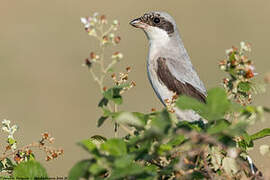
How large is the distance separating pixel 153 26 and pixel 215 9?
1630 centimetres

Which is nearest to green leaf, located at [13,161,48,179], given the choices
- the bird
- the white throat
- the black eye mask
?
the bird

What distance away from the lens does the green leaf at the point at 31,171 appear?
2881 millimetres

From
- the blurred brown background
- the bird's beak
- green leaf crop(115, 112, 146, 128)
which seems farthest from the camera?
the blurred brown background

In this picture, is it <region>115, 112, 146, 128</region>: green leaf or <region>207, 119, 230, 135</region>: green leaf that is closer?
<region>207, 119, 230, 135</region>: green leaf

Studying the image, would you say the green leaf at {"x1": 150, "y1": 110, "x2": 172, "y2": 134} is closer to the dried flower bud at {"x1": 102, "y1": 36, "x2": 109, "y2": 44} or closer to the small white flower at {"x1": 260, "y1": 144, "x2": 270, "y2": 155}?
the dried flower bud at {"x1": 102, "y1": 36, "x2": 109, "y2": 44}

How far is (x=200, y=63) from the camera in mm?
17438

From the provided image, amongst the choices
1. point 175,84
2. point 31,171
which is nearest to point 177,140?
point 31,171

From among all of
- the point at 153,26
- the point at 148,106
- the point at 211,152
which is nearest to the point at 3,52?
the point at 148,106

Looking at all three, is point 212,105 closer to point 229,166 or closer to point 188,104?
point 188,104

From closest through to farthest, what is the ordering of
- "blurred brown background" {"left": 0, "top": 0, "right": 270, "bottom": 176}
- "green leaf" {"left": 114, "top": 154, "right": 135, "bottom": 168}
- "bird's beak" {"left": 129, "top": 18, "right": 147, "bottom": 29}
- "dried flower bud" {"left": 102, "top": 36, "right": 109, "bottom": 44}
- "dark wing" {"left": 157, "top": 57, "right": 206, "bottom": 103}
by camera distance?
"green leaf" {"left": 114, "top": 154, "right": 135, "bottom": 168}
"dried flower bud" {"left": 102, "top": 36, "right": 109, "bottom": 44}
"dark wing" {"left": 157, "top": 57, "right": 206, "bottom": 103}
"bird's beak" {"left": 129, "top": 18, "right": 147, "bottom": 29}
"blurred brown background" {"left": 0, "top": 0, "right": 270, "bottom": 176}

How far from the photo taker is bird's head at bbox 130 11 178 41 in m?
7.04

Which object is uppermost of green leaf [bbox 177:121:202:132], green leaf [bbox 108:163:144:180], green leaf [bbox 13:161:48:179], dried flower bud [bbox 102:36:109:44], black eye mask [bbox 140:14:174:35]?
black eye mask [bbox 140:14:174:35]

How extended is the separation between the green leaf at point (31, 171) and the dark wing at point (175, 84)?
11.6 ft

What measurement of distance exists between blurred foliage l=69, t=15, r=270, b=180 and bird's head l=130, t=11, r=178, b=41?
392 centimetres
